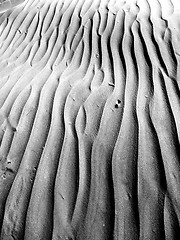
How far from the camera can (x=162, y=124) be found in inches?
77.5

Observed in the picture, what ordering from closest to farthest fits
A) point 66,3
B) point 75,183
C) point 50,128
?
point 75,183
point 50,128
point 66,3

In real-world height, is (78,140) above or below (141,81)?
below

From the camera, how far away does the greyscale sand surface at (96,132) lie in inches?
61.3

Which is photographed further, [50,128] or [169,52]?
[169,52]

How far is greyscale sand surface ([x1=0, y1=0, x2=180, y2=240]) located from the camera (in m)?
1.56

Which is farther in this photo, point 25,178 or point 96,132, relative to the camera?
point 96,132

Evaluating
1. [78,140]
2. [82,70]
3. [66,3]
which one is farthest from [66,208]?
[66,3]

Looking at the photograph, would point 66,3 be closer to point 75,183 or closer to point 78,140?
point 78,140

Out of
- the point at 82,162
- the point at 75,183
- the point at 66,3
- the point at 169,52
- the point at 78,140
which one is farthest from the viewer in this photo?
the point at 66,3

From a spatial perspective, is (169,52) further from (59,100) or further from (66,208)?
(66,208)

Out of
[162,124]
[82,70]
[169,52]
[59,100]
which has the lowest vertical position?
[162,124]

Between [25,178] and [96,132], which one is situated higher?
[96,132]

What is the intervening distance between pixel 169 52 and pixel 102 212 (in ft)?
6.49

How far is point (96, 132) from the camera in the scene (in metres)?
2.05
